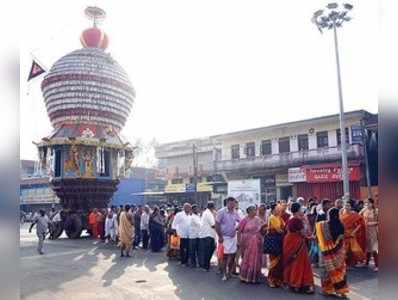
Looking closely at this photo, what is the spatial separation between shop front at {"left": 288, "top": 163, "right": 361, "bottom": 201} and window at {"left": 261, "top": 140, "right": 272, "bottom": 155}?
3.28 m

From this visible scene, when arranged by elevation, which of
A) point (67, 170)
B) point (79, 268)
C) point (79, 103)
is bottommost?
point (79, 268)

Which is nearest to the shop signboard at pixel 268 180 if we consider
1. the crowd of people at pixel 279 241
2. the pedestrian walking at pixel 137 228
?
the pedestrian walking at pixel 137 228

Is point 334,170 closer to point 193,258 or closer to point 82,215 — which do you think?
point 82,215

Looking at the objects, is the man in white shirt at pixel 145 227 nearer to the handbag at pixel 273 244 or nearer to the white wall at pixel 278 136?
the handbag at pixel 273 244

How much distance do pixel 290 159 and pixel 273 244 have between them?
2081 cm

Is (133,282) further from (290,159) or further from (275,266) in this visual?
(290,159)

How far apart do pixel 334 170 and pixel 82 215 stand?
15.8 metres

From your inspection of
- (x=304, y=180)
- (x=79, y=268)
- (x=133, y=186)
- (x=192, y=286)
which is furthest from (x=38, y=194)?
(x=192, y=286)

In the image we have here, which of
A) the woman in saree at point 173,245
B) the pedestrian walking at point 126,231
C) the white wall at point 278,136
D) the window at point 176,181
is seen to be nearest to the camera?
the woman in saree at point 173,245

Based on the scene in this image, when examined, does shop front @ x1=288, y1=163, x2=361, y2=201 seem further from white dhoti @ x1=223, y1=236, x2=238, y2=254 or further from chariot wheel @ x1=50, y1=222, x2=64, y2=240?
white dhoti @ x1=223, y1=236, x2=238, y2=254

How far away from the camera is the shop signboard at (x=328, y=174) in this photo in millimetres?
23859

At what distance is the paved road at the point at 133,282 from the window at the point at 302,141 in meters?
19.0

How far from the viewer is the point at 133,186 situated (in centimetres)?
4097

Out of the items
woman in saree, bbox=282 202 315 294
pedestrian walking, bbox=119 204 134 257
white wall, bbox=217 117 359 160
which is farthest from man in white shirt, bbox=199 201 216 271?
white wall, bbox=217 117 359 160
